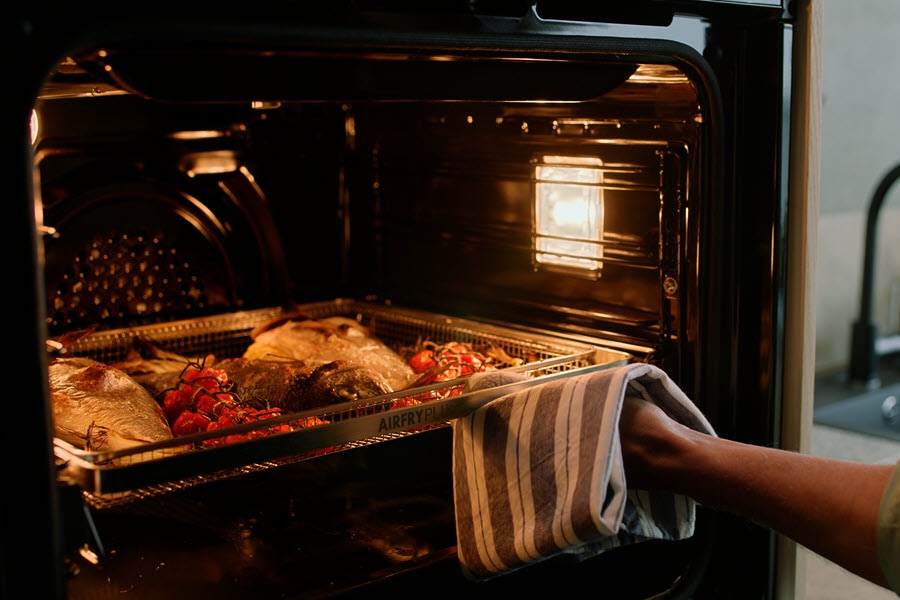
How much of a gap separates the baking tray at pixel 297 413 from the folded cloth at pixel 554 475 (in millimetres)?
Result: 38

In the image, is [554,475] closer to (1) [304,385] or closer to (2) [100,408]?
(1) [304,385]

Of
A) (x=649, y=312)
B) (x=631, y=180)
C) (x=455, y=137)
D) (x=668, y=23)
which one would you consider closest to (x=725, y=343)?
(x=649, y=312)

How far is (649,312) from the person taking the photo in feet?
3.65

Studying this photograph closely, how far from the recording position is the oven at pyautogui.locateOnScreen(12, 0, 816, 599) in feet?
2.39

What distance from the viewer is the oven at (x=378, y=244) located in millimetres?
728

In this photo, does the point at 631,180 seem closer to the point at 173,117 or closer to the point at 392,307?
the point at 392,307

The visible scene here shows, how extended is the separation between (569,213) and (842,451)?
936mm

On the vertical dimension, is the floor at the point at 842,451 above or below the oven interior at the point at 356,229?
below

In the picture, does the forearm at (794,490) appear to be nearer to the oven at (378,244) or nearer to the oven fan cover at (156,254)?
the oven at (378,244)

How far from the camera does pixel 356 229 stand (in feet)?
4.92

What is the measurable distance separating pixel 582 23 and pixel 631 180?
0.29m

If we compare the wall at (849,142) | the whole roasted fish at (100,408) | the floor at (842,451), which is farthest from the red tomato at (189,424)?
the wall at (849,142)

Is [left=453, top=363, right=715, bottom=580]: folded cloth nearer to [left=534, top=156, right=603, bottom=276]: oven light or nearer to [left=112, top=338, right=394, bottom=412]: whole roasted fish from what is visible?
[left=112, top=338, right=394, bottom=412]: whole roasted fish

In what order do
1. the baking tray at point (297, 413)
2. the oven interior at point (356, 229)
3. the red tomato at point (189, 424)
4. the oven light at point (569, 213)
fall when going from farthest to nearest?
the oven light at point (569, 213) < the red tomato at point (189, 424) < the oven interior at point (356, 229) < the baking tray at point (297, 413)
